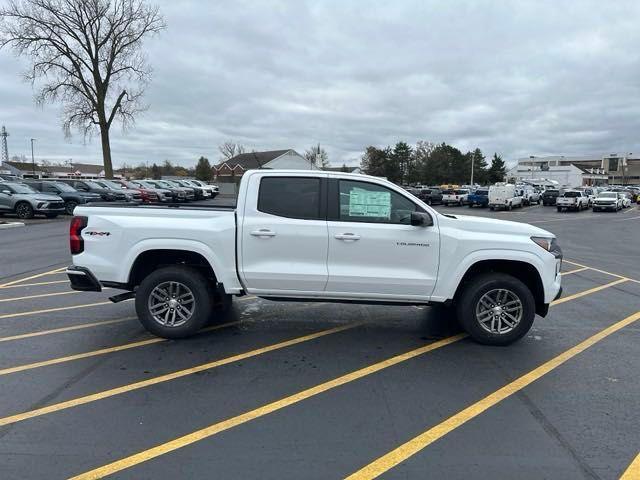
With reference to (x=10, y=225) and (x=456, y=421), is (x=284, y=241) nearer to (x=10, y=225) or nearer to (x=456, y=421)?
(x=456, y=421)

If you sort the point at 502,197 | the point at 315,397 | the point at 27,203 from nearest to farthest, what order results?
the point at 315,397
the point at 27,203
the point at 502,197

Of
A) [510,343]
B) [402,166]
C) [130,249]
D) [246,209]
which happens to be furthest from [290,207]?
[402,166]

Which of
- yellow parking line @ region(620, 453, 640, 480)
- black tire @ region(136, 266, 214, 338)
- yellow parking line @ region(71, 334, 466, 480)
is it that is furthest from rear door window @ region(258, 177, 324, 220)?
yellow parking line @ region(620, 453, 640, 480)

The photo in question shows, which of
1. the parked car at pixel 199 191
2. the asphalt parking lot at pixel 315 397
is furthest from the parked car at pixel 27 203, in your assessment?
the parked car at pixel 199 191

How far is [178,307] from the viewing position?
543cm

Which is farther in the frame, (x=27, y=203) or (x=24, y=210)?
(x=24, y=210)

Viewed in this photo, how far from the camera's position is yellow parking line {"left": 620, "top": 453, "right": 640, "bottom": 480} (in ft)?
9.89

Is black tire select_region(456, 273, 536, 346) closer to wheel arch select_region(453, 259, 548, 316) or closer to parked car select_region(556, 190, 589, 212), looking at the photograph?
wheel arch select_region(453, 259, 548, 316)

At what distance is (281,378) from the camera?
14.5 feet

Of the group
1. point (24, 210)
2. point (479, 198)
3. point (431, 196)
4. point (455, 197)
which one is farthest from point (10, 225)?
point (455, 197)

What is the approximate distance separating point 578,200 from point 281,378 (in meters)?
40.7

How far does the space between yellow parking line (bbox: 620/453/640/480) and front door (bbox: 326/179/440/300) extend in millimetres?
2428

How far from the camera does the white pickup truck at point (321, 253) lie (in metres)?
5.20

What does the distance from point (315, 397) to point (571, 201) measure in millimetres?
40129
